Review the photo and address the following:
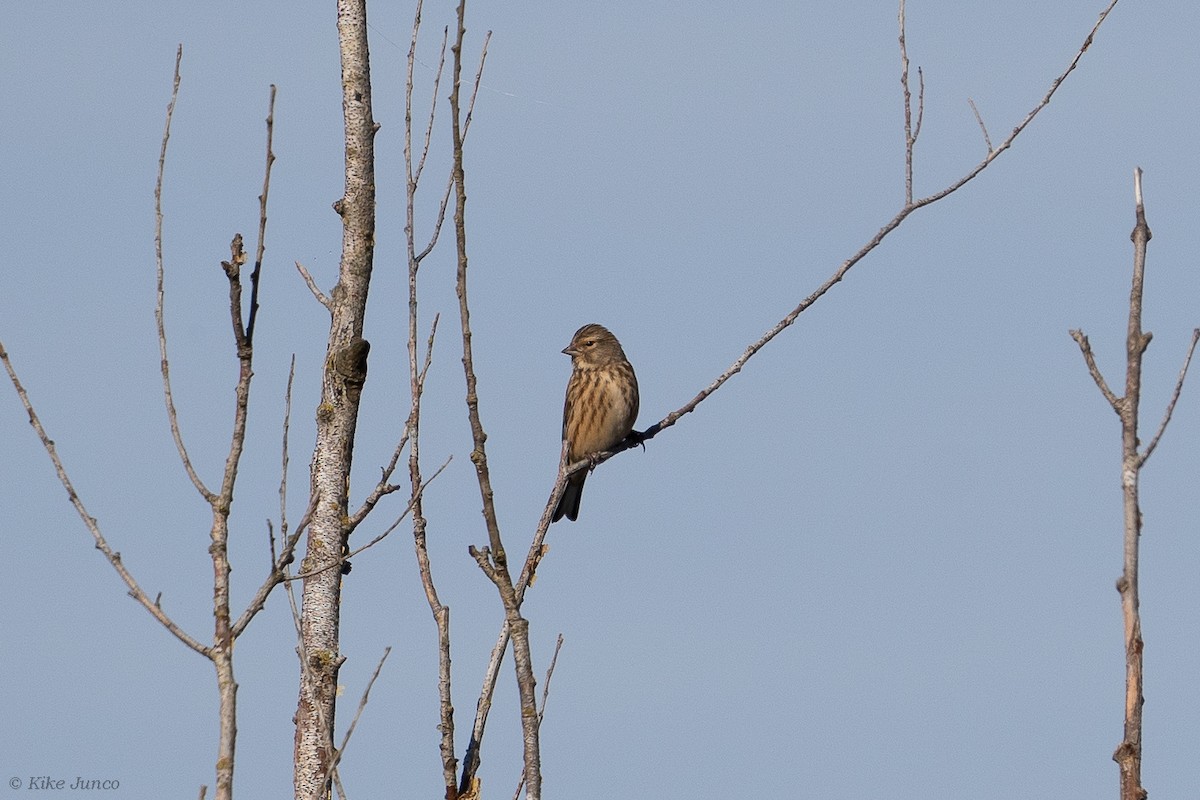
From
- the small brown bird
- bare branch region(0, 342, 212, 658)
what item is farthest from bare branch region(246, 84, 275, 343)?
the small brown bird

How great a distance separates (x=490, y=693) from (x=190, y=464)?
176 centimetres

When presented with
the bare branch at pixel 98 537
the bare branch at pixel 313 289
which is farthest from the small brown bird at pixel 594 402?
the bare branch at pixel 98 537

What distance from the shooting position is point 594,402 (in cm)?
1149

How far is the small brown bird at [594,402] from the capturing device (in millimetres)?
11461

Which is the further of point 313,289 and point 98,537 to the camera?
point 313,289

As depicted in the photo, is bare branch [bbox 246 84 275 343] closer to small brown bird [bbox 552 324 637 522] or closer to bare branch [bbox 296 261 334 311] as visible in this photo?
bare branch [bbox 296 261 334 311]

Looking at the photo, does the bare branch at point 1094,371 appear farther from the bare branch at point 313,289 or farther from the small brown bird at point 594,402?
the small brown bird at point 594,402

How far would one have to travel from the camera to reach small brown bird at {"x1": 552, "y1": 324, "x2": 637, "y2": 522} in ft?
37.6

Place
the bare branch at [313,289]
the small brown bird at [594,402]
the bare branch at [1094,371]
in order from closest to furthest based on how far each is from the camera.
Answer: the bare branch at [1094,371] < the bare branch at [313,289] < the small brown bird at [594,402]

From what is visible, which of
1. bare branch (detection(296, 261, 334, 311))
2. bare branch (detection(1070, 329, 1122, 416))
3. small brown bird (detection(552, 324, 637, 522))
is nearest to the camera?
bare branch (detection(1070, 329, 1122, 416))

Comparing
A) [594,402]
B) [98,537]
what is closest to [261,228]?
[98,537]

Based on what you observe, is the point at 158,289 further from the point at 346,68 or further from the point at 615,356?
the point at 615,356

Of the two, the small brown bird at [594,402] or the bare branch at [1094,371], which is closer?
Answer: the bare branch at [1094,371]

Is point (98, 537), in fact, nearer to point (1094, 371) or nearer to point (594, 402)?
point (1094, 371)
